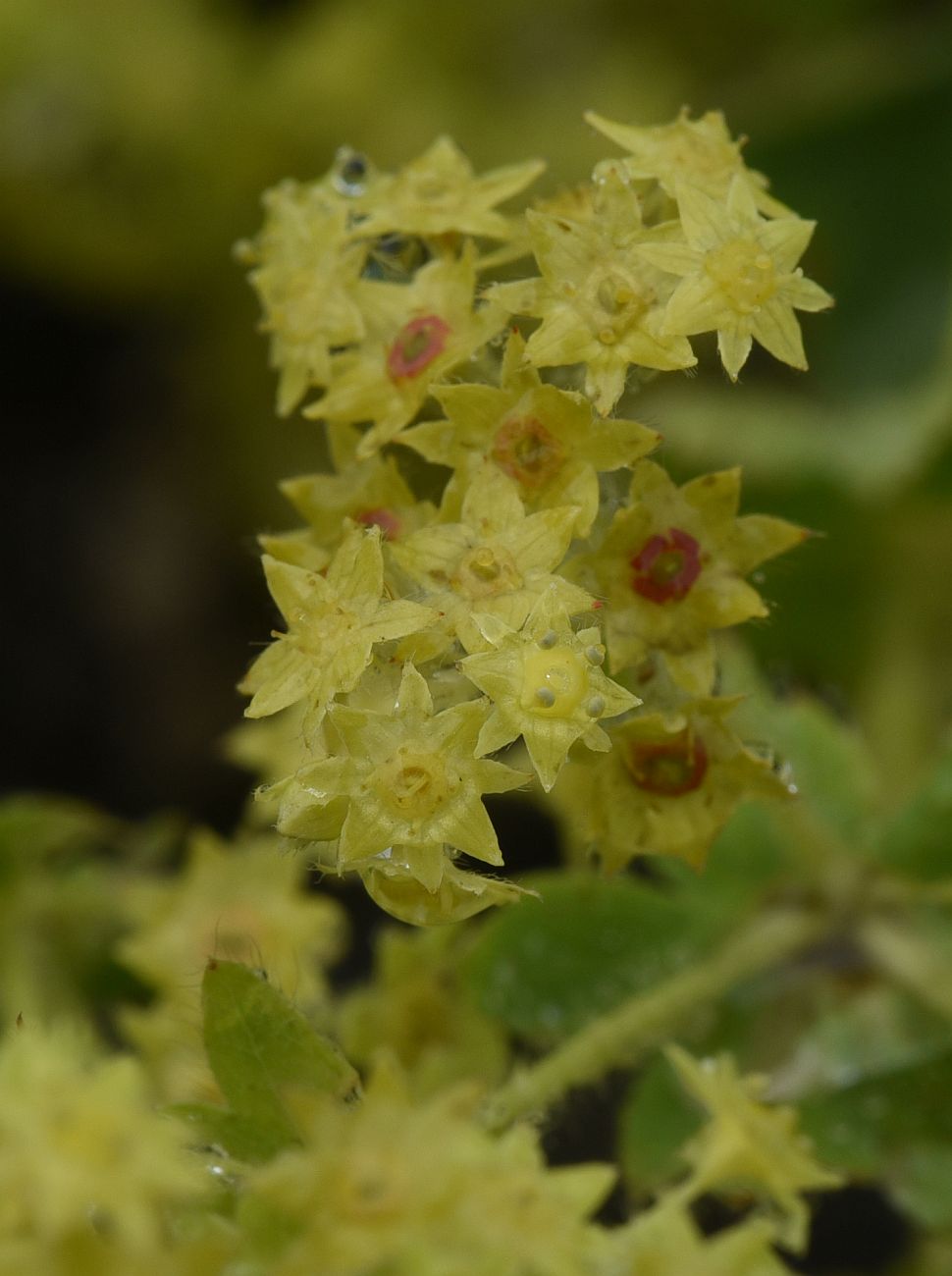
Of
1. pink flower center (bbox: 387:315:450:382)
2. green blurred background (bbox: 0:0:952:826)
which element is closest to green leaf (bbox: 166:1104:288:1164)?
pink flower center (bbox: 387:315:450:382)

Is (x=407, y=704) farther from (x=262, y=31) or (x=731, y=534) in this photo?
(x=262, y=31)

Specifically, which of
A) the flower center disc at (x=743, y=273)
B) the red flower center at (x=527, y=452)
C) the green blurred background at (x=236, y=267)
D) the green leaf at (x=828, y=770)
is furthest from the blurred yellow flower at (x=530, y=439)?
the green blurred background at (x=236, y=267)

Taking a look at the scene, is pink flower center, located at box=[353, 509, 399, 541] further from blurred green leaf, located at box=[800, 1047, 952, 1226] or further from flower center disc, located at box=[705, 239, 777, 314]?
blurred green leaf, located at box=[800, 1047, 952, 1226]

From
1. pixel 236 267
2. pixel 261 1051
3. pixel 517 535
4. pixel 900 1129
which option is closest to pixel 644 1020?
pixel 900 1129

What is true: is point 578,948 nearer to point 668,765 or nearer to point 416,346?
point 668,765

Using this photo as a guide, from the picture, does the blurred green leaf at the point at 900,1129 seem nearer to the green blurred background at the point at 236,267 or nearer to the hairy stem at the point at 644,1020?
the hairy stem at the point at 644,1020

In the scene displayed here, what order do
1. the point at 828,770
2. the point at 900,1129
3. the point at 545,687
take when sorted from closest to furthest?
the point at 545,687 → the point at 900,1129 → the point at 828,770
